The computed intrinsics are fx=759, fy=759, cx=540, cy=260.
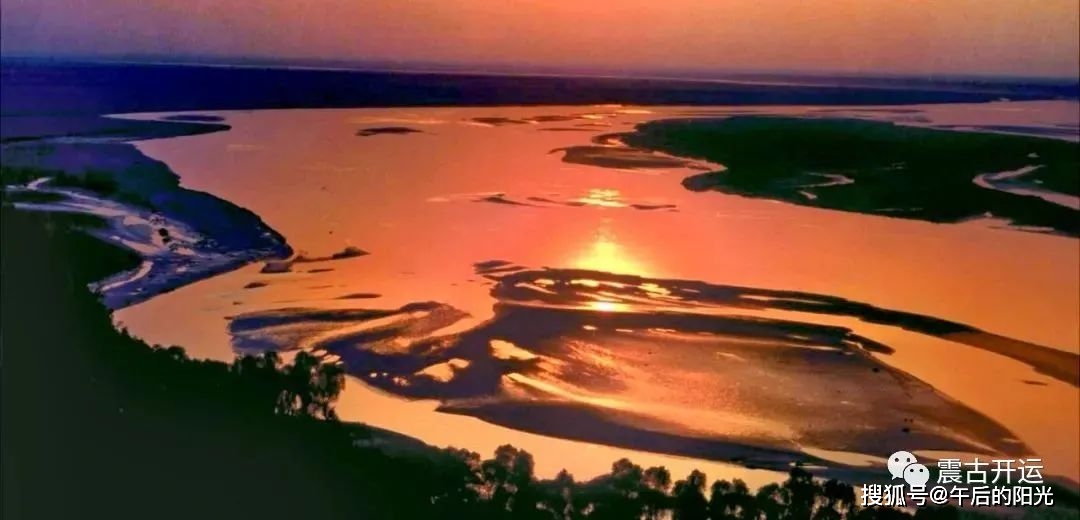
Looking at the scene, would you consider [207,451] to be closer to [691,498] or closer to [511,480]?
[511,480]

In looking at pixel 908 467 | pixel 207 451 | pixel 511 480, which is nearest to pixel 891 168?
pixel 908 467

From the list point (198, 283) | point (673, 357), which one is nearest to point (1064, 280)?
point (673, 357)

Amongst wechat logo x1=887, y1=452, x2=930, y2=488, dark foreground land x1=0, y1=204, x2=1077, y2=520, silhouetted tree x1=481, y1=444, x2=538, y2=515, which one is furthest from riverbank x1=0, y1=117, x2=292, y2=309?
wechat logo x1=887, y1=452, x2=930, y2=488

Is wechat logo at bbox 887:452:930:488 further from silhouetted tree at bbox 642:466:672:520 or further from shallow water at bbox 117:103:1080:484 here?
silhouetted tree at bbox 642:466:672:520

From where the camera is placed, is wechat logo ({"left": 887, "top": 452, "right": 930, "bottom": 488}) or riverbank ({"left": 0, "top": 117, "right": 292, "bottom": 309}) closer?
wechat logo ({"left": 887, "top": 452, "right": 930, "bottom": 488})

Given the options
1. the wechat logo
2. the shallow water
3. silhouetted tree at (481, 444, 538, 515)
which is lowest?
silhouetted tree at (481, 444, 538, 515)

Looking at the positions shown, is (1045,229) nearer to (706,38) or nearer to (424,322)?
(706,38)
